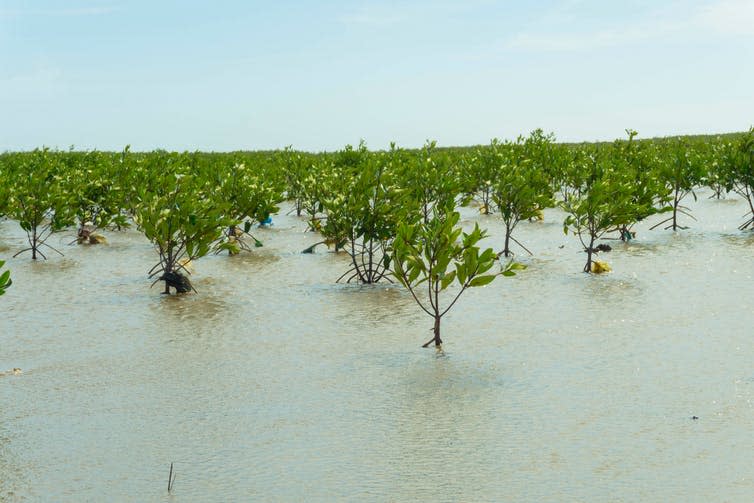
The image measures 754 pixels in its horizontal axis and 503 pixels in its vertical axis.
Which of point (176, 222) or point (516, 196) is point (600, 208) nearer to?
point (516, 196)

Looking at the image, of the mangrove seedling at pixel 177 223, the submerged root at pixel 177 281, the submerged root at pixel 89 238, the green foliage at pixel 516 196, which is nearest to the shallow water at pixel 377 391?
the submerged root at pixel 177 281

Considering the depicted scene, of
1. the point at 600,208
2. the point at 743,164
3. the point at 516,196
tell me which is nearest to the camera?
the point at 600,208

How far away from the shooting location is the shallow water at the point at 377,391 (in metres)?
5.43

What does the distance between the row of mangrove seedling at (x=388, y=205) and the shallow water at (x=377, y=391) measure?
682 millimetres

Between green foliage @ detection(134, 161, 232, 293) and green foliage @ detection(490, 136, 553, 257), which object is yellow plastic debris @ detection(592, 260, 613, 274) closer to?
green foliage @ detection(490, 136, 553, 257)

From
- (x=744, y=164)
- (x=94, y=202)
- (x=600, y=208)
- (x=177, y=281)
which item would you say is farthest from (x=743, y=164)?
(x=94, y=202)

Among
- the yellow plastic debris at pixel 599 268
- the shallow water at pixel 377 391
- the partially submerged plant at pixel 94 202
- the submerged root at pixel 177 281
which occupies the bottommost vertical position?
the shallow water at pixel 377 391

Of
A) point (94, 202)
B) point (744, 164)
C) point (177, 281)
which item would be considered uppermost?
point (744, 164)

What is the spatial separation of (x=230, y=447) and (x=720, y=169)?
16.9 meters

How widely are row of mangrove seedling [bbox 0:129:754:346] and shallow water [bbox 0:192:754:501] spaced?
2.24 feet

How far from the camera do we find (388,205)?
12.7m

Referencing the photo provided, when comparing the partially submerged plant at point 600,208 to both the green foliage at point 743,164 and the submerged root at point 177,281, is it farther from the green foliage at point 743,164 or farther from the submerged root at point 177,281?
the green foliage at point 743,164

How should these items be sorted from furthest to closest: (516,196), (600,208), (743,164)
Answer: (743,164)
(516,196)
(600,208)

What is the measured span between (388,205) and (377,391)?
570 cm
